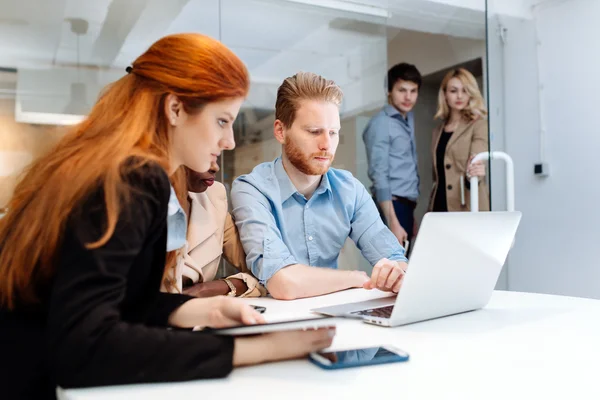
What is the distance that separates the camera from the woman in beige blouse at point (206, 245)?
5.30ft

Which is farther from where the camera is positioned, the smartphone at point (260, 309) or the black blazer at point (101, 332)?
the smartphone at point (260, 309)

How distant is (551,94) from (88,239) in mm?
3537

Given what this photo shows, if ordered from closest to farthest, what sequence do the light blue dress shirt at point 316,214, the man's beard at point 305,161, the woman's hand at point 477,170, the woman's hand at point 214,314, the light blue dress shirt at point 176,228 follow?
the woman's hand at point 214,314
the light blue dress shirt at point 176,228
the light blue dress shirt at point 316,214
the man's beard at point 305,161
the woman's hand at point 477,170

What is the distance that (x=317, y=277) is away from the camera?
1533 millimetres

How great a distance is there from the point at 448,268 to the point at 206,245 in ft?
2.76

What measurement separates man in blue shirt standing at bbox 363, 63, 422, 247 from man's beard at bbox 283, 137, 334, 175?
116 cm

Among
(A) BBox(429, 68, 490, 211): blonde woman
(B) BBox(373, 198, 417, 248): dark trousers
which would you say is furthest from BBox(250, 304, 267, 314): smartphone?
(A) BBox(429, 68, 490, 211): blonde woman

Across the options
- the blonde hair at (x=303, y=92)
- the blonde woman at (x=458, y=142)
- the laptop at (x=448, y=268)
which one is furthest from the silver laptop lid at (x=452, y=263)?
the blonde woman at (x=458, y=142)

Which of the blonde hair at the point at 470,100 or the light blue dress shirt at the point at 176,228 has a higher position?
the blonde hair at the point at 470,100

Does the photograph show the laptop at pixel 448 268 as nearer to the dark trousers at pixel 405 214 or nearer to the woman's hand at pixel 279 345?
the woman's hand at pixel 279 345

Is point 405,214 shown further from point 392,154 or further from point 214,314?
point 214,314

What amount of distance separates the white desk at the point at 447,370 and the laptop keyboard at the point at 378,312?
5 centimetres

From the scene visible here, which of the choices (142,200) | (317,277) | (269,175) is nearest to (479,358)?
(142,200)

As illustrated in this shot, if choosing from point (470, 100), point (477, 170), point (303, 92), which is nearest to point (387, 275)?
point (303, 92)
